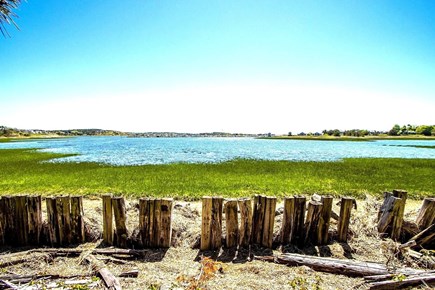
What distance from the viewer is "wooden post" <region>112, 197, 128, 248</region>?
250 inches

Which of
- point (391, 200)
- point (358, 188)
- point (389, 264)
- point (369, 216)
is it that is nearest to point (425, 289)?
point (389, 264)

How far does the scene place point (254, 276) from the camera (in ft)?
16.6

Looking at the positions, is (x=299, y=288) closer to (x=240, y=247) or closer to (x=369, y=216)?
(x=240, y=247)

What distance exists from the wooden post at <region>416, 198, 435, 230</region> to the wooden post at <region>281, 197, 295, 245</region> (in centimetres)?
357

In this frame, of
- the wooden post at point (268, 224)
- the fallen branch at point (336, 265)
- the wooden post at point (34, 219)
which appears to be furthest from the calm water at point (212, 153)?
the fallen branch at point (336, 265)

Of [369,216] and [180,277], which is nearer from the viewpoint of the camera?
[180,277]

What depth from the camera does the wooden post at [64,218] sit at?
21.0 feet

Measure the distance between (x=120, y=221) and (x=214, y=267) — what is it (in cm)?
279

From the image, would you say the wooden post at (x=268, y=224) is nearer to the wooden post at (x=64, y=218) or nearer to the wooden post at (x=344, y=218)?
the wooden post at (x=344, y=218)

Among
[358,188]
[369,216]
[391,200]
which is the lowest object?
[358,188]

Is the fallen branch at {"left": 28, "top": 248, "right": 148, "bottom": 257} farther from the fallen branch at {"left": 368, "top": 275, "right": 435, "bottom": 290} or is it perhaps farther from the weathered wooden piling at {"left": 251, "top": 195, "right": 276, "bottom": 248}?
the fallen branch at {"left": 368, "top": 275, "right": 435, "bottom": 290}

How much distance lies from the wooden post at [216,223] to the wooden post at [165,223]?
112 centimetres

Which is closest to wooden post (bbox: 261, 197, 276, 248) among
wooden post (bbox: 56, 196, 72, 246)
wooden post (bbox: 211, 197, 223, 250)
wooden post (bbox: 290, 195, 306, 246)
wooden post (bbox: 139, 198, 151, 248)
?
wooden post (bbox: 290, 195, 306, 246)

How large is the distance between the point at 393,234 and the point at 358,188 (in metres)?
10.4
